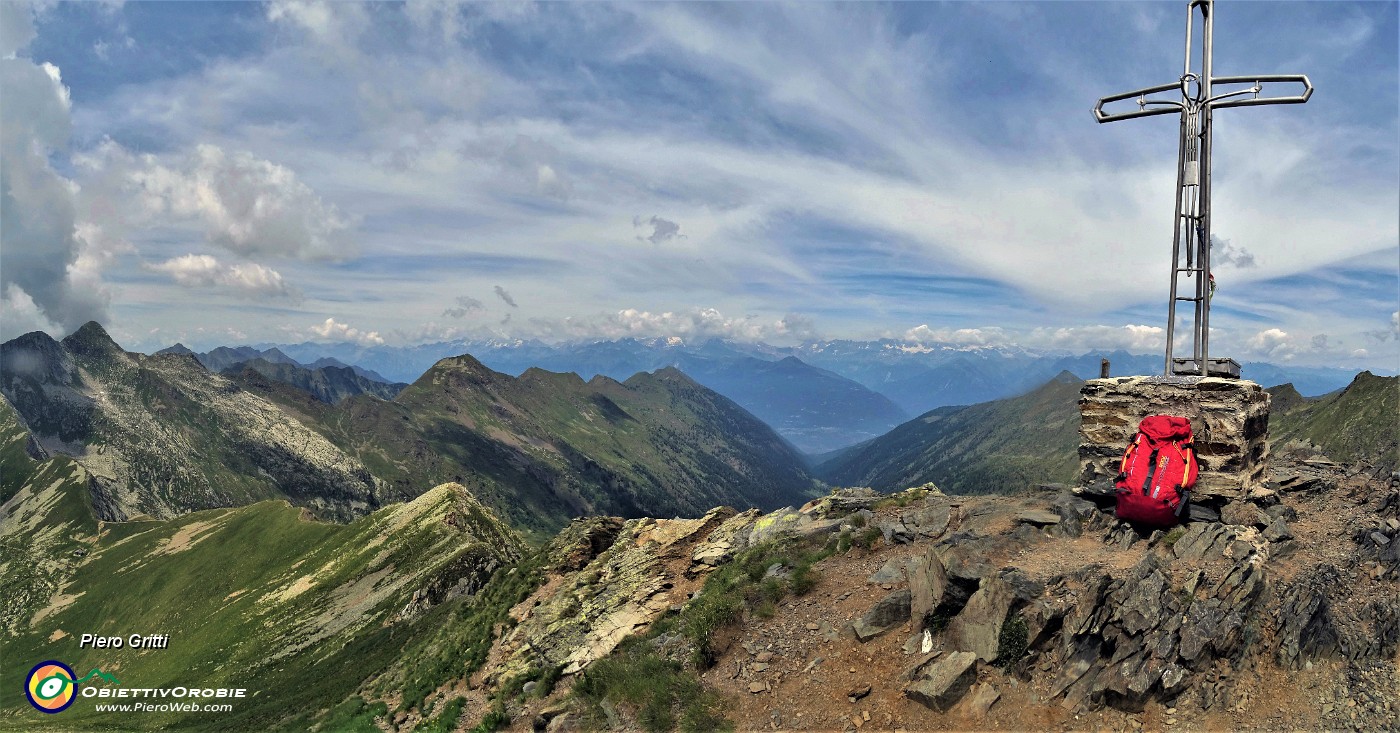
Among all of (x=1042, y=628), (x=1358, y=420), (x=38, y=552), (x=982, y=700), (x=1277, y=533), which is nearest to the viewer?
(x=982, y=700)

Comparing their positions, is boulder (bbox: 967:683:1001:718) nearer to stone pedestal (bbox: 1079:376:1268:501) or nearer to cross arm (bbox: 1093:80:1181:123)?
stone pedestal (bbox: 1079:376:1268:501)

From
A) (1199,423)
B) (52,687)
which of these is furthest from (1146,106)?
(52,687)

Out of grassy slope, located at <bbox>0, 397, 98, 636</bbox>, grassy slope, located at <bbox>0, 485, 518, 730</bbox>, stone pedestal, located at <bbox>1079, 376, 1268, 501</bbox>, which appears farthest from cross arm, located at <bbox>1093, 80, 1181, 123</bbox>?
grassy slope, located at <bbox>0, 397, 98, 636</bbox>

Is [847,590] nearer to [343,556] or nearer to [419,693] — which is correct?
[419,693]

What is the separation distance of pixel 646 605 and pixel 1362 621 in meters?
21.7

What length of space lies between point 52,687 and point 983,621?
88.3 meters

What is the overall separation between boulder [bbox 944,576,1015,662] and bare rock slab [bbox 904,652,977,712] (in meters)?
0.35

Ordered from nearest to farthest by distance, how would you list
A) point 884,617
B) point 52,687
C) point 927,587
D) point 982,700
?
1. point 982,700
2. point 927,587
3. point 884,617
4. point 52,687

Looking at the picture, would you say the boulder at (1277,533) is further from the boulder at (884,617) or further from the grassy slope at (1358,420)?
the grassy slope at (1358,420)

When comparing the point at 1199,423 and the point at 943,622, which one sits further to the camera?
the point at 1199,423

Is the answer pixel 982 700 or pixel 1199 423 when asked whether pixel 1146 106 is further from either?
pixel 982 700

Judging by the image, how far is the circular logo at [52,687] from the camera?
49312 millimetres

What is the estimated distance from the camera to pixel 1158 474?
666 inches

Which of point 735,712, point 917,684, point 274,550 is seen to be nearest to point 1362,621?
point 917,684
